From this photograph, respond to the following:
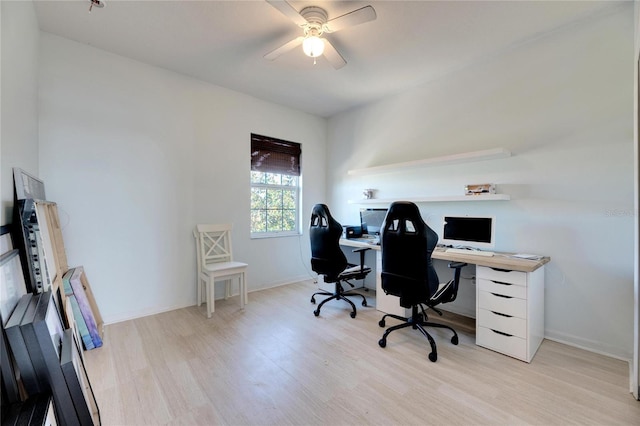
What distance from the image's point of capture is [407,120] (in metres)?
3.63

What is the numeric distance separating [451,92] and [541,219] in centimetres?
168

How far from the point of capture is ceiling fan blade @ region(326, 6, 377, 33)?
5.89 feet

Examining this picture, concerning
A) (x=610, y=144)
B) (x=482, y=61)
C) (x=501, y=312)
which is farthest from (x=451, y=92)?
(x=501, y=312)

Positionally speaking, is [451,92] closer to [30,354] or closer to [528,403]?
[528,403]

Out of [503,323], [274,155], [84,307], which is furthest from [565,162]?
[84,307]

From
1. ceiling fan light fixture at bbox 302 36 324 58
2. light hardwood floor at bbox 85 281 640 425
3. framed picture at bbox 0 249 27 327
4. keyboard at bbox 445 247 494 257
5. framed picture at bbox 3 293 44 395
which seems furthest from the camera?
keyboard at bbox 445 247 494 257

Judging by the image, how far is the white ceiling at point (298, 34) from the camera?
2129 mm

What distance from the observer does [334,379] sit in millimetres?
1903

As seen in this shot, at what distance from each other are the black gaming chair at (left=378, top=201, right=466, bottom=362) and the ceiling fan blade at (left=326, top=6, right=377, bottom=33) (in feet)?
4.35

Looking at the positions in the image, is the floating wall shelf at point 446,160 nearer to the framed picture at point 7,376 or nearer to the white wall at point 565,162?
the white wall at point 565,162

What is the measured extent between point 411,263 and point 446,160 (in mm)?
1411

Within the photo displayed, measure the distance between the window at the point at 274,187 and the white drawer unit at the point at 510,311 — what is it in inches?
110

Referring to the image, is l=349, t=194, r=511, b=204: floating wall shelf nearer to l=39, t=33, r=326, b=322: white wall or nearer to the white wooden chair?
l=39, t=33, r=326, b=322: white wall

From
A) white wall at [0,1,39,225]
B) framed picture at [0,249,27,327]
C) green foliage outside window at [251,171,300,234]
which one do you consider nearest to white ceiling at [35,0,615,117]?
white wall at [0,1,39,225]
